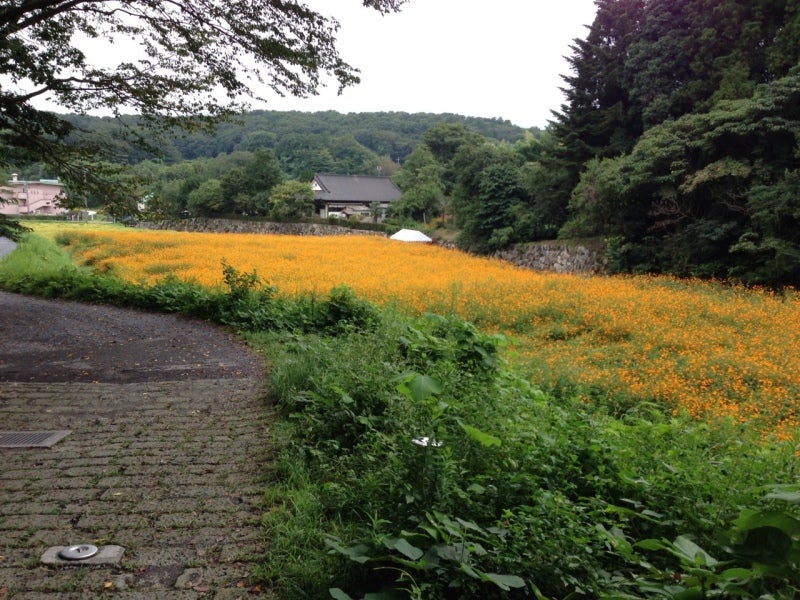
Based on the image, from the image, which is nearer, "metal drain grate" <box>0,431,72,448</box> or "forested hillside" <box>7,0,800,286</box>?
"metal drain grate" <box>0,431,72,448</box>

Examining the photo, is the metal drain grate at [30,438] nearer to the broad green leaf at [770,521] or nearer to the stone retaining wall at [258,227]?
the broad green leaf at [770,521]

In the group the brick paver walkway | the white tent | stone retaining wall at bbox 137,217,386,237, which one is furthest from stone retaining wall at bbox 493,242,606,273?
the brick paver walkway

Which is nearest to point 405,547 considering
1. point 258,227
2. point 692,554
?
point 692,554

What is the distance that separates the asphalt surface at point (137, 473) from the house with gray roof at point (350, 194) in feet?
145

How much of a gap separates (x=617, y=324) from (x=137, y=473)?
26.0 ft

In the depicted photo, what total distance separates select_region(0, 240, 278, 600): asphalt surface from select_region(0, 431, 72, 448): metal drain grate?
71mm

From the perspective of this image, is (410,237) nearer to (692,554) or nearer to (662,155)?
(662,155)

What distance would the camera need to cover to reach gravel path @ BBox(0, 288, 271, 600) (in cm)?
221

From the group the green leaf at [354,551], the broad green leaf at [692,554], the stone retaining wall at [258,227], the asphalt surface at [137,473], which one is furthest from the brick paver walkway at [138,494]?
the stone retaining wall at [258,227]

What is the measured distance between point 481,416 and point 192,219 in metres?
49.5

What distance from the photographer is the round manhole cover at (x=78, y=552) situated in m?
2.29

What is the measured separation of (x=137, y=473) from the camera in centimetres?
316

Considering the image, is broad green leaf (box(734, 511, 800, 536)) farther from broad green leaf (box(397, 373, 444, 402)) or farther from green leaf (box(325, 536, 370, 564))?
green leaf (box(325, 536, 370, 564))

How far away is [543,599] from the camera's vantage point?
1.61 m
